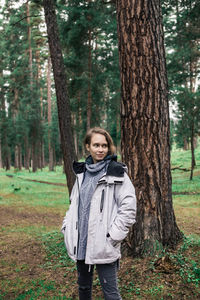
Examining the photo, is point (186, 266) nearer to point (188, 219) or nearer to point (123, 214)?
point (123, 214)

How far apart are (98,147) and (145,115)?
1476 mm

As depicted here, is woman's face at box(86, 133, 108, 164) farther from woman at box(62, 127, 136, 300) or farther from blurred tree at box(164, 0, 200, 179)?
blurred tree at box(164, 0, 200, 179)

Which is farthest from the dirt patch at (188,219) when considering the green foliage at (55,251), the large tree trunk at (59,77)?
the large tree trunk at (59,77)

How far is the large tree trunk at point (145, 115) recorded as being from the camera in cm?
412

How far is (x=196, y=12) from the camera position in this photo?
493 inches

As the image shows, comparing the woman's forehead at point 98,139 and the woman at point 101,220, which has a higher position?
the woman's forehead at point 98,139

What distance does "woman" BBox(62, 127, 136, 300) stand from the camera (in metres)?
2.52

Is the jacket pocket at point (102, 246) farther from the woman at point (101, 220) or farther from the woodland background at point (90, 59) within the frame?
the woodland background at point (90, 59)

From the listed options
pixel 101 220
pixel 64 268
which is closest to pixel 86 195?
pixel 101 220

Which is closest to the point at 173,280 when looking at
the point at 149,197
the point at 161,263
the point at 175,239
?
the point at 161,263

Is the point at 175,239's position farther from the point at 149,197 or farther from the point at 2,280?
the point at 2,280

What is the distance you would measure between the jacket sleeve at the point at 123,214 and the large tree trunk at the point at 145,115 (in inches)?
62.8

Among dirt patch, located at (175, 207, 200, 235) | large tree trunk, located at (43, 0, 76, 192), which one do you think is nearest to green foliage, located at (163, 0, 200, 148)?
dirt patch, located at (175, 207, 200, 235)

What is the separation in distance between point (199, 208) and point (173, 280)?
19.4 ft
